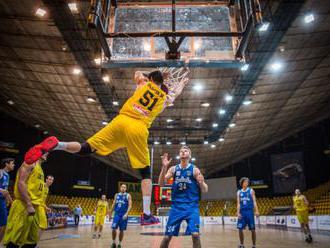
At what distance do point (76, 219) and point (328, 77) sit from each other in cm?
2170

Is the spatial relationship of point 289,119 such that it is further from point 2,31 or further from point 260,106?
point 2,31

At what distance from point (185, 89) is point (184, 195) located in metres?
12.8

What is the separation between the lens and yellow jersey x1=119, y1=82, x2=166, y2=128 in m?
3.71

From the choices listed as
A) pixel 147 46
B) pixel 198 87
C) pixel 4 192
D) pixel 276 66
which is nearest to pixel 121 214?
pixel 4 192

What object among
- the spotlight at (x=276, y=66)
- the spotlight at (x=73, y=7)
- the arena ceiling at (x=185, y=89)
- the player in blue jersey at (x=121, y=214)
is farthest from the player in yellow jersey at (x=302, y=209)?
the spotlight at (x=73, y=7)

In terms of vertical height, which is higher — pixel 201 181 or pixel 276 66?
pixel 276 66

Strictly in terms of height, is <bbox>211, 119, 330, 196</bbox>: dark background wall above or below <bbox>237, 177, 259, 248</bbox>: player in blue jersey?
above

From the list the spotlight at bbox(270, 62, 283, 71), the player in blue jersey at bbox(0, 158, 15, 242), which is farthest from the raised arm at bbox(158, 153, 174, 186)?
the spotlight at bbox(270, 62, 283, 71)

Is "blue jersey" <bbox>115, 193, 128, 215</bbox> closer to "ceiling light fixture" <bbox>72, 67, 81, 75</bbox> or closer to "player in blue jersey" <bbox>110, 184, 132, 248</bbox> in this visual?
"player in blue jersey" <bbox>110, 184, 132, 248</bbox>

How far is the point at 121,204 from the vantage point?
29.8 feet

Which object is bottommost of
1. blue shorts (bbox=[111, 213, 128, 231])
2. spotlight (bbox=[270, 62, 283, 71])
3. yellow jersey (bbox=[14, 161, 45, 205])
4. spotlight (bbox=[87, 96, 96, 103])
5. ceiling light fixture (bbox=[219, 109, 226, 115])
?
blue shorts (bbox=[111, 213, 128, 231])

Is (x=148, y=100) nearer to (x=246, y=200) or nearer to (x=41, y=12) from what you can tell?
(x=246, y=200)

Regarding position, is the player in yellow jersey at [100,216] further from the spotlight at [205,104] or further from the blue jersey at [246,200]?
the spotlight at [205,104]

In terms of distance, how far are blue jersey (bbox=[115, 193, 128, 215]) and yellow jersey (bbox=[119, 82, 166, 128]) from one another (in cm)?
577
